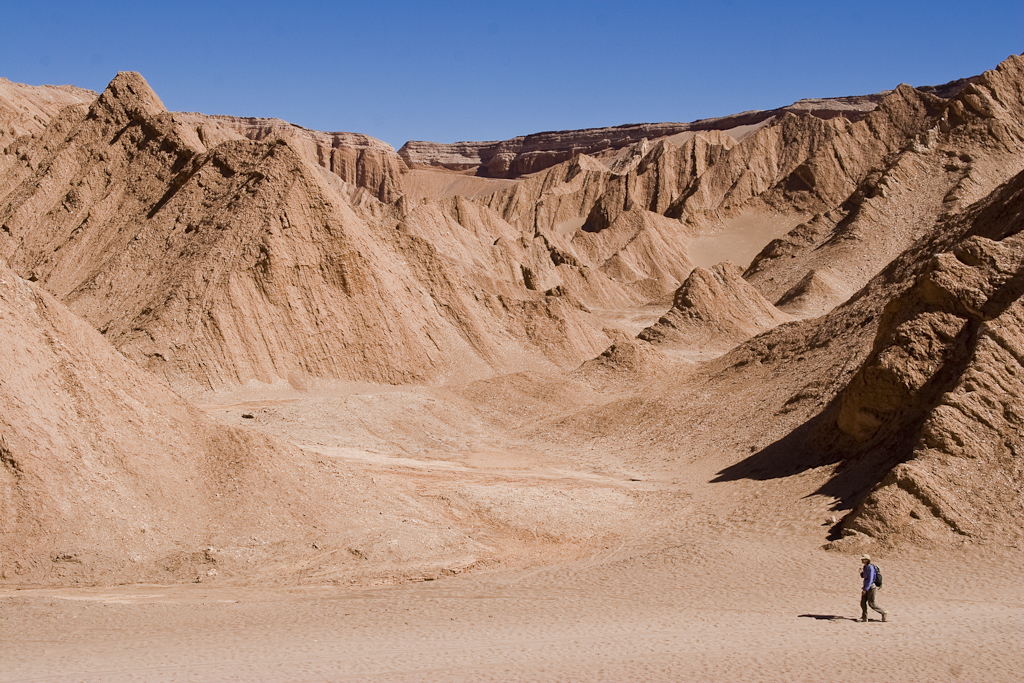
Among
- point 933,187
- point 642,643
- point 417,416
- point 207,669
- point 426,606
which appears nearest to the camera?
point 207,669

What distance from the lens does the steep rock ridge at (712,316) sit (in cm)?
4381

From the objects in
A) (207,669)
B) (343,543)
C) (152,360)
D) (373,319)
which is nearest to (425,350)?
(373,319)

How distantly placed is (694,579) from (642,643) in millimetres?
3009

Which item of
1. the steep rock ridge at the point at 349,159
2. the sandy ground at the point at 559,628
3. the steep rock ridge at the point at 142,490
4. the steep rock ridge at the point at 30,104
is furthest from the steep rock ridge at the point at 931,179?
the steep rock ridge at the point at 349,159

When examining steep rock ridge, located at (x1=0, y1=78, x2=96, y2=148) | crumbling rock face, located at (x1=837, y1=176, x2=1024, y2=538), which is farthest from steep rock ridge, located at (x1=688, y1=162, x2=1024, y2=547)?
steep rock ridge, located at (x1=0, y1=78, x2=96, y2=148)

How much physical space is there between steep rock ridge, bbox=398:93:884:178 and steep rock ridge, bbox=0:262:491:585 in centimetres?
11141

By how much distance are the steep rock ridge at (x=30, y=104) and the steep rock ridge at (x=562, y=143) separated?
6792cm

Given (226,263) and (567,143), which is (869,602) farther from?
(567,143)

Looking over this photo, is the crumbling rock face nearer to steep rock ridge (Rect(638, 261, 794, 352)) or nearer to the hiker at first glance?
the hiker

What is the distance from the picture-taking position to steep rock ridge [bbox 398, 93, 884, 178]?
124000 millimetres

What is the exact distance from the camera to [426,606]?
11.9m

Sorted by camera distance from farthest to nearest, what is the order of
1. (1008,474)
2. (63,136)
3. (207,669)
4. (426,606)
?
(63,136) < (1008,474) < (426,606) < (207,669)

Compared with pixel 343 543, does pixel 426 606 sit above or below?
below

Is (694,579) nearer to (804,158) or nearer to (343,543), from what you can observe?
(343,543)
